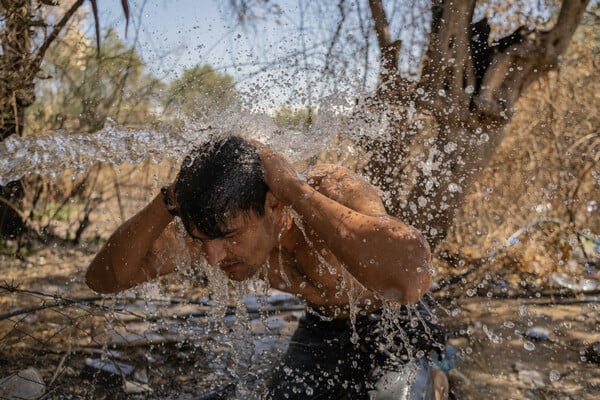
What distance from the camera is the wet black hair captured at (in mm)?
2109

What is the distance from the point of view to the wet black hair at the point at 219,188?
2.11 metres

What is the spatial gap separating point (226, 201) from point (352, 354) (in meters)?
0.96

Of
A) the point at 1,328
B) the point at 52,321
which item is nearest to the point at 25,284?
the point at 52,321

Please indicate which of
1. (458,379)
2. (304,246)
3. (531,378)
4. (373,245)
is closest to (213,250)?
(304,246)

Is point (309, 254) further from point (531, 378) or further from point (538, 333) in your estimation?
point (538, 333)

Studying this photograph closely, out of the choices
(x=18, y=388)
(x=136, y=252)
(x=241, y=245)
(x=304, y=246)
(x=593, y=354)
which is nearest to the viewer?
(x=241, y=245)

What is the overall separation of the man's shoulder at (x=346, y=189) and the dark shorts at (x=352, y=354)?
0.57 meters

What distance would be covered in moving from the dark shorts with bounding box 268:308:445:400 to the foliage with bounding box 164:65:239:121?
116 cm

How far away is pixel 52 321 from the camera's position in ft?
15.3

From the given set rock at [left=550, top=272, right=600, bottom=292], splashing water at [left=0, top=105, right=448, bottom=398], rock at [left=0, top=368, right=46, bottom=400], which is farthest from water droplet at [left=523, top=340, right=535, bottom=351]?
rock at [left=0, top=368, right=46, bottom=400]

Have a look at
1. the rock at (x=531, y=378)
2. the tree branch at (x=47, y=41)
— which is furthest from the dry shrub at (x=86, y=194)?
the rock at (x=531, y=378)

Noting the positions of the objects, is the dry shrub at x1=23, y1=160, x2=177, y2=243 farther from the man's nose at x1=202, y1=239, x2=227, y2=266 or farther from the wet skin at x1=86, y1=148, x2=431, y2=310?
the man's nose at x1=202, y1=239, x2=227, y2=266

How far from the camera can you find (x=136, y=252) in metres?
2.43

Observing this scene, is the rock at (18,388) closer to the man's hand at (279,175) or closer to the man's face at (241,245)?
the man's face at (241,245)
